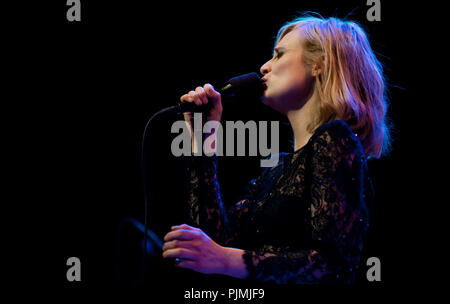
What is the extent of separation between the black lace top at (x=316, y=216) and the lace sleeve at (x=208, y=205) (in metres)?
0.10

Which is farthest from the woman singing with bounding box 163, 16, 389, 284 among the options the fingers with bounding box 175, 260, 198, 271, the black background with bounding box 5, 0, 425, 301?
the black background with bounding box 5, 0, 425, 301

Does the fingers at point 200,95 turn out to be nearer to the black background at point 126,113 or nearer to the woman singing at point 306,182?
the woman singing at point 306,182

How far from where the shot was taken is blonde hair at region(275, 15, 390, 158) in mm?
1231

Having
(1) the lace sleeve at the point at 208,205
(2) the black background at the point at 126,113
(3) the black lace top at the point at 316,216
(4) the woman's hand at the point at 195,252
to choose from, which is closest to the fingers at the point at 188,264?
(4) the woman's hand at the point at 195,252

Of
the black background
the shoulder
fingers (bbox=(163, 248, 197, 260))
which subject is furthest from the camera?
the black background

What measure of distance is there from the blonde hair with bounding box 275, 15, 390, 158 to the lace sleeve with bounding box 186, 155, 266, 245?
1.28 ft

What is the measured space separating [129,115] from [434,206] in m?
1.64

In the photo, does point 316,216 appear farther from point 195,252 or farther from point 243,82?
point 243,82

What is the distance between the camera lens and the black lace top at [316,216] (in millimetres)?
950

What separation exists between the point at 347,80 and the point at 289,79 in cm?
19

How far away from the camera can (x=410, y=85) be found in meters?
1.99

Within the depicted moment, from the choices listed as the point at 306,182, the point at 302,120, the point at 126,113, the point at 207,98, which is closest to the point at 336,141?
the point at 306,182

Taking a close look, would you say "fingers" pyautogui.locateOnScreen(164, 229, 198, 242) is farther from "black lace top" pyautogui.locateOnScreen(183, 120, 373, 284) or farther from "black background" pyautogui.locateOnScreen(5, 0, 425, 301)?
"black background" pyautogui.locateOnScreen(5, 0, 425, 301)
